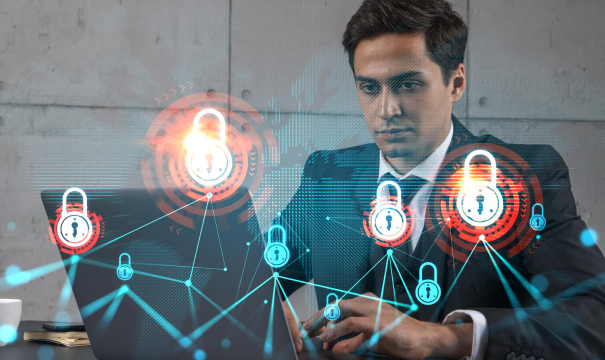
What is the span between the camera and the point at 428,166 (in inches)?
55.4

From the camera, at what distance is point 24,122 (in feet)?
6.44

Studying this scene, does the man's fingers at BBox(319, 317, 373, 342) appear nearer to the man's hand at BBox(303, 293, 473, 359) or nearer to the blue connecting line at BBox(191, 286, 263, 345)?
the man's hand at BBox(303, 293, 473, 359)

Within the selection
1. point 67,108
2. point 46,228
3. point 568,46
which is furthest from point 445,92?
point 46,228

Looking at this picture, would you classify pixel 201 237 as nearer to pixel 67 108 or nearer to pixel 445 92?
pixel 445 92

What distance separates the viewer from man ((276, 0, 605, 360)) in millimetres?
748

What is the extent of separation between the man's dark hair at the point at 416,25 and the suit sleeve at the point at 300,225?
0.45 metres

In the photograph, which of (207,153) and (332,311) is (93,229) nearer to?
(332,311)

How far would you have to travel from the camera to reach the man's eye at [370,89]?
4.88 feet

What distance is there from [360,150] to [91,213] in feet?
3.32

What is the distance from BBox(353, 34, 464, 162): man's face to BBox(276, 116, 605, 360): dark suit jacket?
7 centimetres

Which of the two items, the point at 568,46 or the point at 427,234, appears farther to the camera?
the point at 568,46

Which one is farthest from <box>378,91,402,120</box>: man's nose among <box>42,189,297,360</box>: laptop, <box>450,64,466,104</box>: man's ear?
<box>42,189,297,360</box>: laptop

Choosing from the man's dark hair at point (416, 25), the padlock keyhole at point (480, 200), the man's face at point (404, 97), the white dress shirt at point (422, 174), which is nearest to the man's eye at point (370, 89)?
the man's face at point (404, 97)

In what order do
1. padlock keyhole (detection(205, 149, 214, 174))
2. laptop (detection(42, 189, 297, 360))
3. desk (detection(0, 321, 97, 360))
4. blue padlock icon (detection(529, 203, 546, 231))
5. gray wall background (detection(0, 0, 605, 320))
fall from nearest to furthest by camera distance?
laptop (detection(42, 189, 297, 360)), desk (detection(0, 321, 97, 360)), blue padlock icon (detection(529, 203, 546, 231)), padlock keyhole (detection(205, 149, 214, 174)), gray wall background (detection(0, 0, 605, 320))
